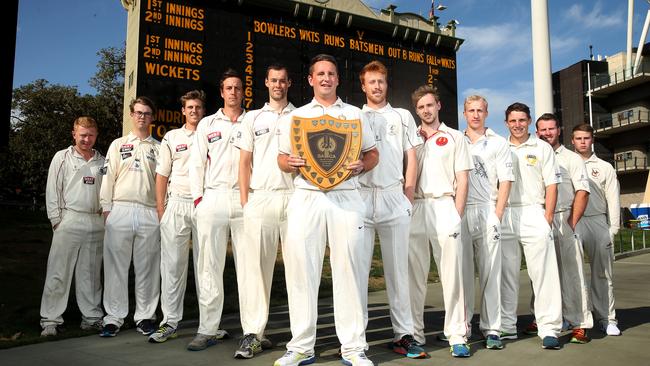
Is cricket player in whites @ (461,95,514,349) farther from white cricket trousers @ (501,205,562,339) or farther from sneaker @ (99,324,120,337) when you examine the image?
sneaker @ (99,324,120,337)

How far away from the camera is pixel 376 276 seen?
32.6 feet

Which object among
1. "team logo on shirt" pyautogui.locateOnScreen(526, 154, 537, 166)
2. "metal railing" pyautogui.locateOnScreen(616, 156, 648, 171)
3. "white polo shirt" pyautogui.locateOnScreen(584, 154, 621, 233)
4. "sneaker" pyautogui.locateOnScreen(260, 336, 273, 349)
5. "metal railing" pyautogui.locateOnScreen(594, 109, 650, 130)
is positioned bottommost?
"sneaker" pyautogui.locateOnScreen(260, 336, 273, 349)

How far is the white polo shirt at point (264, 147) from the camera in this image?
4.06 meters

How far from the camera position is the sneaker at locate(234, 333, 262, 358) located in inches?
150

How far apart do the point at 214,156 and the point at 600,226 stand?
164 inches

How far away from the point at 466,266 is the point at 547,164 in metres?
1.29

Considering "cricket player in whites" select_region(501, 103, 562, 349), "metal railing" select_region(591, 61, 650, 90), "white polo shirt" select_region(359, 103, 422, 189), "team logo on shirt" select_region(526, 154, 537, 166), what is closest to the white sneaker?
"cricket player in whites" select_region(501, 103, 562, 349)

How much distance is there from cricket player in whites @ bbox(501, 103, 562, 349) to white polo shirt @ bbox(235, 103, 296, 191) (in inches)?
89.5

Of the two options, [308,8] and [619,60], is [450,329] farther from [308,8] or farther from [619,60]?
[619,60]

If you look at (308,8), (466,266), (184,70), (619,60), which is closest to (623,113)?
(619,60)

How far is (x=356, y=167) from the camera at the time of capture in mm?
3590

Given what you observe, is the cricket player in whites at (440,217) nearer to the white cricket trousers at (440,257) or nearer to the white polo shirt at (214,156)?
the white cricket trousers at (440,257)

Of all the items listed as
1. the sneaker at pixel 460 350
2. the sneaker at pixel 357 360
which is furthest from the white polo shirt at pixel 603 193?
the sneaker at pixel 357 360

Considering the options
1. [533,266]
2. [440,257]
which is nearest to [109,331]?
[440,257]
